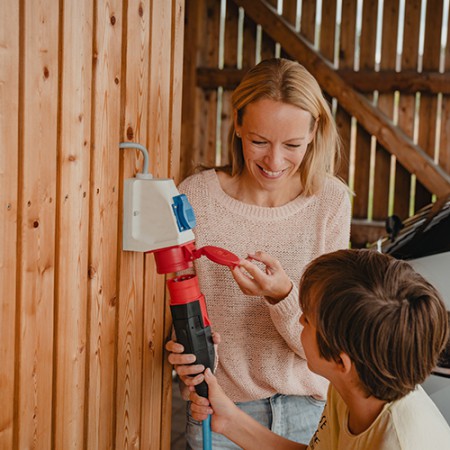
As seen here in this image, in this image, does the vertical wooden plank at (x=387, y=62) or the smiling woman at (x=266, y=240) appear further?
the vertical wooden plank at (x=387, y=62)

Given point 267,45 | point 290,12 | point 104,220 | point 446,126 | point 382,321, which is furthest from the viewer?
point 267,45

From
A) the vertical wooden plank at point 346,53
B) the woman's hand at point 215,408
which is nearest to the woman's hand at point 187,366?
the woman's hand at point 215,408

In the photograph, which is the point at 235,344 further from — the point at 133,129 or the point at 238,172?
the point at 133,129

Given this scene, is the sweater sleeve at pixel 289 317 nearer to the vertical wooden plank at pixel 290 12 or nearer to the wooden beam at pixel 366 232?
the wooden beam at pixel 366 232

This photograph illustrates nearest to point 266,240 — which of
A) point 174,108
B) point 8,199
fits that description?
point 174,108

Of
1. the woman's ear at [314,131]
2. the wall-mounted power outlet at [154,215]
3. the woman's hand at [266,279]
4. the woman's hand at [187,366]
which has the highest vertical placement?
the woman's ear at [314,131]

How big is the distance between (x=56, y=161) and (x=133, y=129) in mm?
308

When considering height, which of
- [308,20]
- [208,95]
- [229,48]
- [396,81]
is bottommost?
[208,95]

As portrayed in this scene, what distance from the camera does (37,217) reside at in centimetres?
122

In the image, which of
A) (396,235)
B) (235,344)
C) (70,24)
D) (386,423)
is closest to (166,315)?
(235,344)

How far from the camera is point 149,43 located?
159cm

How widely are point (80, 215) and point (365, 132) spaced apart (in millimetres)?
4426

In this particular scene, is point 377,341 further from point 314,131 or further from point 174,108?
point 174,108

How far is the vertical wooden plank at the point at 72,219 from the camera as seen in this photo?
1.28 m
